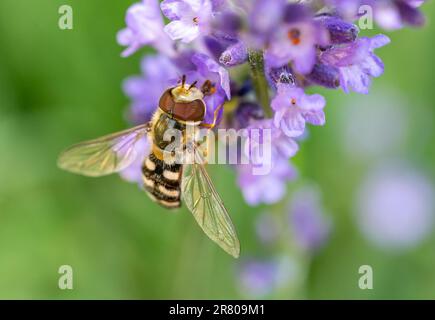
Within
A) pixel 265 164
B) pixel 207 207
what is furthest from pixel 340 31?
pixel 207 207

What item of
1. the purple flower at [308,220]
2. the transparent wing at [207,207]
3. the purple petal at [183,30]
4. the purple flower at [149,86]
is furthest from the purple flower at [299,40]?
the purple flower at [308,220]

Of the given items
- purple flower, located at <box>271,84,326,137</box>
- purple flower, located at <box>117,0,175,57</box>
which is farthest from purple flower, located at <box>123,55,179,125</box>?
purple flower, located at <box>271,84,326,137</box>

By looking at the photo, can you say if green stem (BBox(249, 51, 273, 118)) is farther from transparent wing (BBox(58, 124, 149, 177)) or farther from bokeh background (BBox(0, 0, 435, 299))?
bokeh background (BBox(0, 0, 435, 299))

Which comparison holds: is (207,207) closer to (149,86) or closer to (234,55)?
(234,55)

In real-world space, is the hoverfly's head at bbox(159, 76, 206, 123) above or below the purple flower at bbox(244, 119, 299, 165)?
above

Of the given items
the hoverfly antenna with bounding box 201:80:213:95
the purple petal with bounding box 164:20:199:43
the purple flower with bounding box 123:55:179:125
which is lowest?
the hoverfly antenna with bounding box 201:80:213:95
